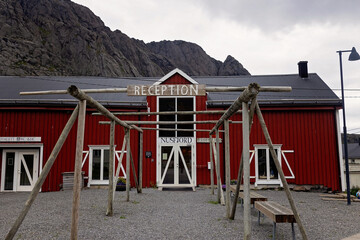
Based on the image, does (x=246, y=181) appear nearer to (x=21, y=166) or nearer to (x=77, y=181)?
(x=77, y=181)

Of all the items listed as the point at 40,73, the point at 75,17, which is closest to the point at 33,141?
the point at 40,73

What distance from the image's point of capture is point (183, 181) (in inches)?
576

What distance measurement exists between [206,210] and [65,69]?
5482 centimetres

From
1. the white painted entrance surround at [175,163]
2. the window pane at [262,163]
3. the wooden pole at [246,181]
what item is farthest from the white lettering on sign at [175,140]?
the wooden pole at [246,181]

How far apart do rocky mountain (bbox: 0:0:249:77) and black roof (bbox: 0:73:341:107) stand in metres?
32.4

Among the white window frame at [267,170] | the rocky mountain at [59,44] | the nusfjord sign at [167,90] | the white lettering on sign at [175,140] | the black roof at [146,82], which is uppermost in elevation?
the rocky mountain at [59,44]

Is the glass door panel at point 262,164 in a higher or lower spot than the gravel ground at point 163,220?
higher

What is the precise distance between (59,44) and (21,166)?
174 feet

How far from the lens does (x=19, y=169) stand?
14281mm

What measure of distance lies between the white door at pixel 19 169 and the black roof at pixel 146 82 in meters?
2.59

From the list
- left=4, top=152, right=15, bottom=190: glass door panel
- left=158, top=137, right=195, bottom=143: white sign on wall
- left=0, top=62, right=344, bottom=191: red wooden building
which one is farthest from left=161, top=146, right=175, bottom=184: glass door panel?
left=4, top=152, right=15, bottom=190: glass door panel

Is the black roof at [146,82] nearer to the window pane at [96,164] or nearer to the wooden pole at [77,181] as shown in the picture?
the window pane at [96,164]

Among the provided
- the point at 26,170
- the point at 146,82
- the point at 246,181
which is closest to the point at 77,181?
the point at 246,181

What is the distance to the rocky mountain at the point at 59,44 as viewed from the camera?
49.8 m
